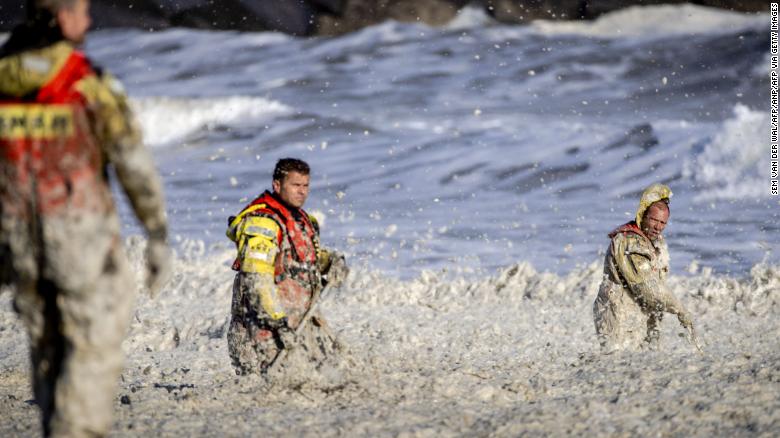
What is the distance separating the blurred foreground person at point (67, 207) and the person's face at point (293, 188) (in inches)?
83.0

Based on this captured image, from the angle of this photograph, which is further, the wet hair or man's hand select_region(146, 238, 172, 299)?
the wet hair

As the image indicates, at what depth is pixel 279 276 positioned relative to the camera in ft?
19.7

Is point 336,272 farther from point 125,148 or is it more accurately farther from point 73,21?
point 73,21

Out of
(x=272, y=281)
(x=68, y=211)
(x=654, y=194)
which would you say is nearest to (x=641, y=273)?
(x=654, y=194)

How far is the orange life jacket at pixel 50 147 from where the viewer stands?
370 cm

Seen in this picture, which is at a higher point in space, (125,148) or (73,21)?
(73,21)

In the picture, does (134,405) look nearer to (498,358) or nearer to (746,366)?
(498,358)

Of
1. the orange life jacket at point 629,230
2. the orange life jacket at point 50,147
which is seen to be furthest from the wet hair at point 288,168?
the orange life jacket at point 629,230

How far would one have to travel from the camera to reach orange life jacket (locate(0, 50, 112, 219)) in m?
3.70

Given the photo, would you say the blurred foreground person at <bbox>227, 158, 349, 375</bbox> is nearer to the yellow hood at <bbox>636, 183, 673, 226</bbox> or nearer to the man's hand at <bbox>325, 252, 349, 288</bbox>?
the man's hand at <bbox>325, 252, 349, 288</bbox>

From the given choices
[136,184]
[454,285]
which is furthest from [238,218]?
[454,285]

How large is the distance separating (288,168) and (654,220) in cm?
274

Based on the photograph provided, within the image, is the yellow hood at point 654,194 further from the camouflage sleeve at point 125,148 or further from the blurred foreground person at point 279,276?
the camouflage sleeve at point 125,148

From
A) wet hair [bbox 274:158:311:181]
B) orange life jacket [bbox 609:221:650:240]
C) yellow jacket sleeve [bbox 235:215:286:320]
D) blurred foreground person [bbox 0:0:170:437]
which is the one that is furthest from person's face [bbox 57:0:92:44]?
orange life jacket [bbox 609:221:650:240]
